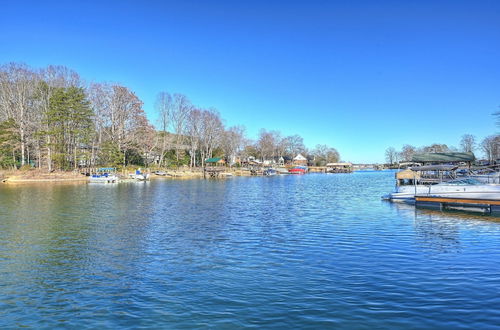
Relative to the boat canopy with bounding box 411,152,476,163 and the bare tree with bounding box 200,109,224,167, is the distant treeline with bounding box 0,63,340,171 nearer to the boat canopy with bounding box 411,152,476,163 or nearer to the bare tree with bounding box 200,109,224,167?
the bare tree with bounding box 200,109,224,167

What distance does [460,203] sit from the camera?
84.9 feet

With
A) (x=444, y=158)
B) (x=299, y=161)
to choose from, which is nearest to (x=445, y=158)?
(x=444, y=158)

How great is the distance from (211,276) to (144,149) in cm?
7620

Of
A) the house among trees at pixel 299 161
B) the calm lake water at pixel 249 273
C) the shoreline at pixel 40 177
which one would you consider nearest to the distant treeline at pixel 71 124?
the shoreline at pixel 40 177

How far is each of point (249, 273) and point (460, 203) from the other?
22105 mm

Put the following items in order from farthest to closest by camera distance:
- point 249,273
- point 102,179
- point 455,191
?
point 102,179 < point 455,191 < point 249,273

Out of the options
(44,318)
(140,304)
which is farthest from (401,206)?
(44,318)

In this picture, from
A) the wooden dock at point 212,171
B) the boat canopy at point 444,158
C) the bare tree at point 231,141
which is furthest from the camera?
the bare tree at point 231,141

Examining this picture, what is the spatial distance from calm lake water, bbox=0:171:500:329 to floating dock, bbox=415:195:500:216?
378 cm

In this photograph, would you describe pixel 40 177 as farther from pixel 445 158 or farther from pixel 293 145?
pixel 293 145

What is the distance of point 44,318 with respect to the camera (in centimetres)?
796

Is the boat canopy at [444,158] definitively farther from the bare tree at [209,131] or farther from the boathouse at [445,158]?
the bare tree at [209,131]

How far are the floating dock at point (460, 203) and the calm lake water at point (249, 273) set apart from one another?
3776 mm

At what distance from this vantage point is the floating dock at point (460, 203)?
2417 centimetres
